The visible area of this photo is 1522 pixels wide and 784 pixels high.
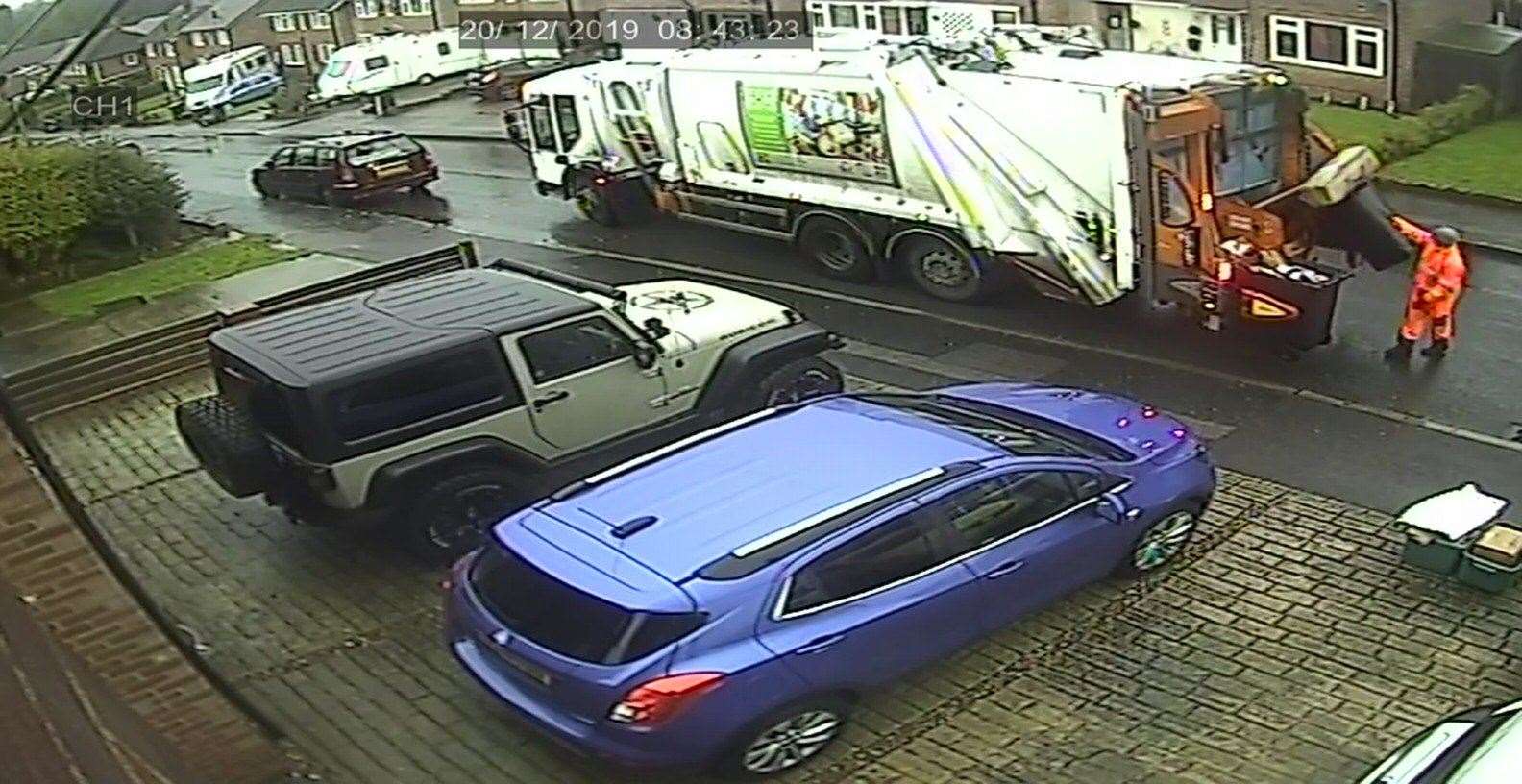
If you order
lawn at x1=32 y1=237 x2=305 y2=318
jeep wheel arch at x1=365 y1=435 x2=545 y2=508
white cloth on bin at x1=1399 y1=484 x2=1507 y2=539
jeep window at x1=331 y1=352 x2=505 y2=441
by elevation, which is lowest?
white cloth on bin at x1=1399 y1=484 x2=1507 y2=539

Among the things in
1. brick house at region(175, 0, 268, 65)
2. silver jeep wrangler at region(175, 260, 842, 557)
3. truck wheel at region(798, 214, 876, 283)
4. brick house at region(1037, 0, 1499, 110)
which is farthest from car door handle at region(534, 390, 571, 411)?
brick house at region(175, 0, 268, 65)

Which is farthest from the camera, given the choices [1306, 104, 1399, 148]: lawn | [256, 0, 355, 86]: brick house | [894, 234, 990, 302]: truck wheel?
[256, 0, 355, 86]: brick house

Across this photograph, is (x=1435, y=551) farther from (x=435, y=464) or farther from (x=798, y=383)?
(x=435, y=464)

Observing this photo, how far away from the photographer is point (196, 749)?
7.24m

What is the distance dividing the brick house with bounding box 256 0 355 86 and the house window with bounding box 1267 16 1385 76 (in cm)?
3106

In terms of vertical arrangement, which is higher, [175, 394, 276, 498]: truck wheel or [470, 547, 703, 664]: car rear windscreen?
[175, 394, 276, 498]: truck wheel

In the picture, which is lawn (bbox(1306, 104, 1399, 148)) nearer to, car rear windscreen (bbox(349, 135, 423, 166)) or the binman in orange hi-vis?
the binman in orange hi-vis

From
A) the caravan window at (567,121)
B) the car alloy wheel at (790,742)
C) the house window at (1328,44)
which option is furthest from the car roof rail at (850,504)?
the house window at (1328,44)

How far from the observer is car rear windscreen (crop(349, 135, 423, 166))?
2264 cm

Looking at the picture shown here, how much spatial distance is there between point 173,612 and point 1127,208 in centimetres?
838

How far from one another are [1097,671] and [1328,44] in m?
16.8

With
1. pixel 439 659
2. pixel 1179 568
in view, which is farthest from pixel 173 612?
pixel 1179 568

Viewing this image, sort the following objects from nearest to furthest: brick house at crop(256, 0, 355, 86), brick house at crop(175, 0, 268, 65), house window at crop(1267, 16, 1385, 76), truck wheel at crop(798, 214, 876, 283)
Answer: truck wheel at crop(798, 214, 876, 283) → house window at crop(1267, 16, 1385, 76) → brick house at crop(175, 0, 268, 65) → brick house at crop(256, 0, 355, 86)

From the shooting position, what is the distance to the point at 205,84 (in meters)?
42.5
